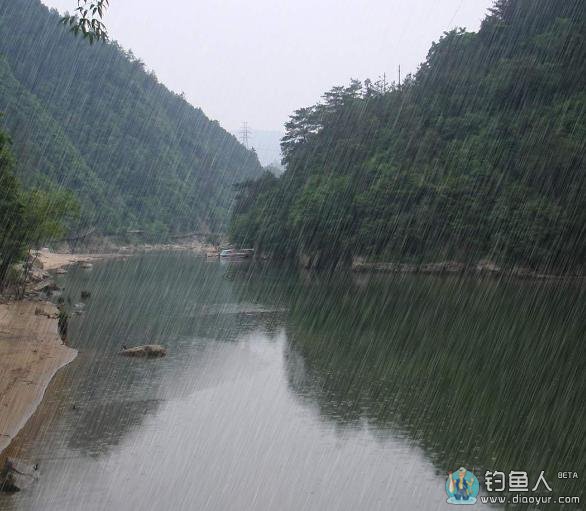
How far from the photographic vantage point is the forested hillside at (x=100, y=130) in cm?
11406

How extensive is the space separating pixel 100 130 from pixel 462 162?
4159 inches

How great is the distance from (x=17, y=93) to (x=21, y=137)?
110ft

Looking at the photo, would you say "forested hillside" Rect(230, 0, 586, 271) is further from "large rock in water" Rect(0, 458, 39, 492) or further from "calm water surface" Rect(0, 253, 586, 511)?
"large rock in water" Rect(0, 458, 39, 492)

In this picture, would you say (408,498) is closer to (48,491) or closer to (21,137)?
(48,491)

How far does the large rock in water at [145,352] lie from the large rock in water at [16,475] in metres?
10.4

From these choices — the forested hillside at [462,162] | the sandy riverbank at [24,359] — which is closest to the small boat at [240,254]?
the forested hillside at [462,162]

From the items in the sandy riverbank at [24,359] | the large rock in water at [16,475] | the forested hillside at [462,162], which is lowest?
the sandy riverbank at [24,359]

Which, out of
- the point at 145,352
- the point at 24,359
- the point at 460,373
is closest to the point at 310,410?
the point at 460,373

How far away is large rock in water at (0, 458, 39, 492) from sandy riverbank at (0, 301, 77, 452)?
1.46 metres

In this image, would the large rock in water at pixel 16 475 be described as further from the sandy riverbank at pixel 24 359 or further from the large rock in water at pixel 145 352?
the large rock in water at pixel 145 352

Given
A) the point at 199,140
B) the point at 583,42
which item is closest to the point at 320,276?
the point at 583,42

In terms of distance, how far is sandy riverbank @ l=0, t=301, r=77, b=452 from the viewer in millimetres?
15234

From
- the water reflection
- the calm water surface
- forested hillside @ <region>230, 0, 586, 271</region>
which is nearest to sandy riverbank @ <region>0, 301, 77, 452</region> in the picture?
the calm water surface

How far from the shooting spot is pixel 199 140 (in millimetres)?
192625
